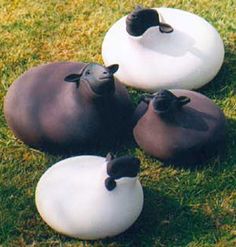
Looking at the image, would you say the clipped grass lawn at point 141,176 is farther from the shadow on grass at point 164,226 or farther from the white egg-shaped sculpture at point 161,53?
the white egg-shaped sculpture at point 161,53

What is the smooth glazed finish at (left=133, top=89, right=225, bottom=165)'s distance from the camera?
123 inches

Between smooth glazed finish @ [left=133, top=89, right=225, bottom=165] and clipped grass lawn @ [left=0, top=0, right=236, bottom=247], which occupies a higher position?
smooth glazed finish @ [left=133, top=89, right=225, bottom=165]

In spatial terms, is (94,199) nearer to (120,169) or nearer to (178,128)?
(120,169)

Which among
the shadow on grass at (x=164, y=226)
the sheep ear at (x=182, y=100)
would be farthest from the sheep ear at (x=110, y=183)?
the sheep ear at (x=182, y=100)

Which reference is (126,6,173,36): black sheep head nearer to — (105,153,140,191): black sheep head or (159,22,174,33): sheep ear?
(159,22,174,33): sheep ear

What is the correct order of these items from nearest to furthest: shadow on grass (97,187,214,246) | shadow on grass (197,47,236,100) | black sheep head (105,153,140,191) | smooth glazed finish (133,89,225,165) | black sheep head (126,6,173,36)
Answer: black sheep head (105,153,140,191) < shadow on grass (97,187,214,246) < smooth glazed finish (133,89,225,165) < black sheep head (126,6,173,36) < shadow on grass (197,47,236,100)

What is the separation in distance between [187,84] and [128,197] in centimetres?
91

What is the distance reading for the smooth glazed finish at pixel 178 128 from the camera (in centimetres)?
314

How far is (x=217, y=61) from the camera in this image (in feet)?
12.0

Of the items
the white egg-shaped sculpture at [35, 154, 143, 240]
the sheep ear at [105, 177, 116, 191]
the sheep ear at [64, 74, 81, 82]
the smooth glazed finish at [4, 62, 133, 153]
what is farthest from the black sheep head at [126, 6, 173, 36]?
the sheep ear at [105, 177, 116, 191]

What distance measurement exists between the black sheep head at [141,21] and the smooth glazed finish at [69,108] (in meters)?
0.35

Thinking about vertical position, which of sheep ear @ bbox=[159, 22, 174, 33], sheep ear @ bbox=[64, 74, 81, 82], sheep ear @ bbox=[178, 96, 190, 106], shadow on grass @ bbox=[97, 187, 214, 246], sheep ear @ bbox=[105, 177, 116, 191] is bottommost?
shadow on grass @ bbox=[97, 187, 214, 246]

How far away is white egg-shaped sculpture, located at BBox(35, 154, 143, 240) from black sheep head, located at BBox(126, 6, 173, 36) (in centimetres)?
85

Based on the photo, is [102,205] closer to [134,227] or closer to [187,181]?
[134,227]
